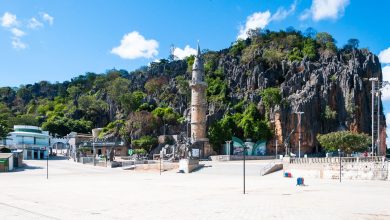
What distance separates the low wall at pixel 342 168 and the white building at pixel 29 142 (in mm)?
51406

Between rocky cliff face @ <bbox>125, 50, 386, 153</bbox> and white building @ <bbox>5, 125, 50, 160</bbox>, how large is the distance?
84.5ft

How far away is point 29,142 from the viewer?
86312 mm

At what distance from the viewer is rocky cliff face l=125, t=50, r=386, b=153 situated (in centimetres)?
8038

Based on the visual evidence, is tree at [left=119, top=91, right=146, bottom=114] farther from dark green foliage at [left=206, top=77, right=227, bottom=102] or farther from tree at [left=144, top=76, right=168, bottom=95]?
dark green foliage at [left=206, top=77, right=227, bottom=102]

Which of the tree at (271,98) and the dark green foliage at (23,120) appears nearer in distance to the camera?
the tree at (271,98)

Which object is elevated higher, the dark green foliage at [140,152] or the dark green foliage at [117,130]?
the dark green foliage at [117,130]

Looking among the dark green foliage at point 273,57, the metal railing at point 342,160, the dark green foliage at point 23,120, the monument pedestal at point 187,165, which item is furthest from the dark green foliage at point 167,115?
the dark green foliage at point 23,120

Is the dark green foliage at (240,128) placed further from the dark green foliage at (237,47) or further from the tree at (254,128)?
the dark green foliage at (237,47)

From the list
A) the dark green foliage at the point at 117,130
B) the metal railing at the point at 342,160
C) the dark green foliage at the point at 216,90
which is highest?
the dark green foliage at the point at 216,90

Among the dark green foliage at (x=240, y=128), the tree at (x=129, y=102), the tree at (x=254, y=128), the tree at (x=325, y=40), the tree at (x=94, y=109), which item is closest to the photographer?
the dark green foliage at (x=240, y=128)

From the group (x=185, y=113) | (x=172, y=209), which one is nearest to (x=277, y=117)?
(x=185, y=113)

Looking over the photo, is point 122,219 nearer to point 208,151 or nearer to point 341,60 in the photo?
point 208,151

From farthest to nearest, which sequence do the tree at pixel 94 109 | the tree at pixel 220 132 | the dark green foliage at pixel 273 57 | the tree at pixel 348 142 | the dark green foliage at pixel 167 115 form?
1. the tree at pixel 94 109
2. the dark green foliage at pixel 273 57
3. the dark green foliage at pixel 167 115
4. the tree at pixel 220 132
5. the tree at pixel 348 142

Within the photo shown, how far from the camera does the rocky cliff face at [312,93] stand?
8038cm
